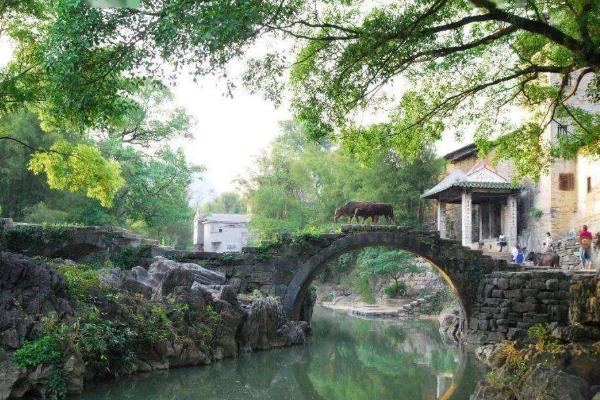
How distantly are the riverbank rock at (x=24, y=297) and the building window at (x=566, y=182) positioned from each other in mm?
22146

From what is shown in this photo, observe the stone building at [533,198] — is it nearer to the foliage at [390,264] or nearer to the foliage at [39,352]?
the foliage at [390,264]

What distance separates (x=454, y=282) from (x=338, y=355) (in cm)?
451

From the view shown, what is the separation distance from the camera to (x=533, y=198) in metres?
27.9

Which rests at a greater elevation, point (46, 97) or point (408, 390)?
point (46, 97)

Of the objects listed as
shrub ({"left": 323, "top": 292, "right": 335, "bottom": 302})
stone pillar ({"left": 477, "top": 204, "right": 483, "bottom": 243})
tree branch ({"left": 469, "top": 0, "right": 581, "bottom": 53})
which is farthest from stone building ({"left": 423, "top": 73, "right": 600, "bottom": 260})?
tree branch ({"left": 469, "top": 0, "right": 581, "bottom": 53})

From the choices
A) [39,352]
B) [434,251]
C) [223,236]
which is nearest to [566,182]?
[434,251]

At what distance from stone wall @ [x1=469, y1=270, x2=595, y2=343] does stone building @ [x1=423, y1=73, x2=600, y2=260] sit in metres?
8.64

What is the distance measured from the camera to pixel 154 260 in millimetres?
15969

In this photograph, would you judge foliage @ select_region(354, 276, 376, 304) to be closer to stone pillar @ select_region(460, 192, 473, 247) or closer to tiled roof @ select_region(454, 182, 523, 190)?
stone pillar @ select_region(460, 192, 473, 247)

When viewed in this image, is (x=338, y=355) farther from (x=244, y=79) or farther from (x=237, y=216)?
(x=237, y=216)

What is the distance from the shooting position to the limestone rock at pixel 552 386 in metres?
6.66

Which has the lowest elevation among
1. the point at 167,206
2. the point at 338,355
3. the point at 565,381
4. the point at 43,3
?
the point at 338,355

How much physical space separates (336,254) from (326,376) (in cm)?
506

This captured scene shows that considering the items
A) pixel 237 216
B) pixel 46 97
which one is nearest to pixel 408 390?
pixel 46 97
